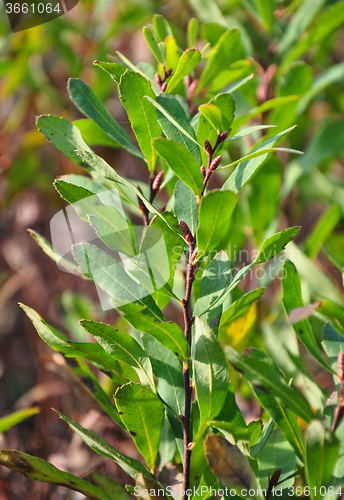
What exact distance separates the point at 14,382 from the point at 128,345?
1.12 m

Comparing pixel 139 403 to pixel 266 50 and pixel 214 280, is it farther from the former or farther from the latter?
pixel 266 50

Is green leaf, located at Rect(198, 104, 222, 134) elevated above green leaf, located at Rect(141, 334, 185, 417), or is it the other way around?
green leaf, located at Rect(198, 104, 222, 134)

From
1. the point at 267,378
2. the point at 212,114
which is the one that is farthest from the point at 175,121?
the point at 267,378

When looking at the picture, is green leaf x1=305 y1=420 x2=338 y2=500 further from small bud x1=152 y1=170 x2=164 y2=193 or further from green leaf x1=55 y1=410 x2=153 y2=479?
small bud x1=152 y1=170 x2=164 y2=193

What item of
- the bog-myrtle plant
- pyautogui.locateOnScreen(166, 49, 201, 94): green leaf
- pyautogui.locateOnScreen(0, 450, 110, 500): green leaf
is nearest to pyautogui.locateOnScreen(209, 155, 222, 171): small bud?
the bog-myrtle plant

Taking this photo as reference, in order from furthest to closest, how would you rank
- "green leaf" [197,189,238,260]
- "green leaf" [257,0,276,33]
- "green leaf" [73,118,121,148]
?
"green leaf" [257,0,276,33] < "green leaf" [73,118,121,148] < "green leaf" [197,189,238,260]

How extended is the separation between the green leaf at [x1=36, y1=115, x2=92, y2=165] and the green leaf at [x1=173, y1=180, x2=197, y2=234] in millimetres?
124

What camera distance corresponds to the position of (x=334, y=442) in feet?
1.26

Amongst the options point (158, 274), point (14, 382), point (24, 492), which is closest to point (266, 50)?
point (158, 274)

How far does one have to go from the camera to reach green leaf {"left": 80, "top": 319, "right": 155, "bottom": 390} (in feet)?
1.34

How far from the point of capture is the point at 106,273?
15.7 inches

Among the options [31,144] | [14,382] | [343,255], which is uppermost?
[31,144]

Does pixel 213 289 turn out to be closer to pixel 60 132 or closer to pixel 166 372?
pixel 166 372

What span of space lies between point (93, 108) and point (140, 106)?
97mm
